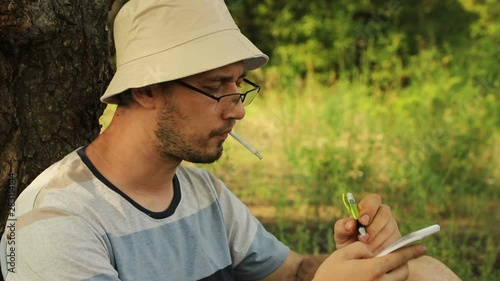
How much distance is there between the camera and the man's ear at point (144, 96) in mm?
2402

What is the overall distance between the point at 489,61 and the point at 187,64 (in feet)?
16.1

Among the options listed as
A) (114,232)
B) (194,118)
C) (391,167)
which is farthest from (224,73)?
(391,167)

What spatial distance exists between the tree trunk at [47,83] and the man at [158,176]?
31 centimetres

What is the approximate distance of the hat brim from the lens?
234 cm

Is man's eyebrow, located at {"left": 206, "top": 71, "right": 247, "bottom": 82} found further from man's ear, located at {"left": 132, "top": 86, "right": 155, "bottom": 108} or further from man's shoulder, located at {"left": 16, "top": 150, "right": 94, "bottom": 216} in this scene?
man's shoulder, located at {"left": 16, "top": 150, "right": 94, "bottom": 216}

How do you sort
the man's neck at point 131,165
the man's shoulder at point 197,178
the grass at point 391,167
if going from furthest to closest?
the grass at point 391,167 → the man's shoulder at point 197,178 → the man's neck at point 131,165

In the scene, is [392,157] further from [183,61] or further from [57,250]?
[57,250]

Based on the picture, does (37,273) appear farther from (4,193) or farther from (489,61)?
(489,61)

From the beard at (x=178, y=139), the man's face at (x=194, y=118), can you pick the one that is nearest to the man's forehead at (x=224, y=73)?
the man's face at (x=194, y=118)

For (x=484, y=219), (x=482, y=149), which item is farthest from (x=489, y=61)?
A: (x=484, y=219)

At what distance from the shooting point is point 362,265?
2217 millimetres

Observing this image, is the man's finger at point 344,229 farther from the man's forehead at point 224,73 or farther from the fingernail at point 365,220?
the man's forehead at point 224,73

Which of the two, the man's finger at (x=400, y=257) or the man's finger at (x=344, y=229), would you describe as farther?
the man's finger at (x=344, y=229)

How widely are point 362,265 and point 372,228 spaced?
244 millimetres
